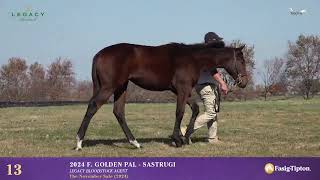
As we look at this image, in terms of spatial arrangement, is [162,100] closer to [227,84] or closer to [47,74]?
[47,74]

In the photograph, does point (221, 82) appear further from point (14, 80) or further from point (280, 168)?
point (14, 80)

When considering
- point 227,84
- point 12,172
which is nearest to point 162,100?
point 227,84

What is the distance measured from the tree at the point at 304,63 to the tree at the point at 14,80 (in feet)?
54.0

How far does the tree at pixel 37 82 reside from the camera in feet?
99.0

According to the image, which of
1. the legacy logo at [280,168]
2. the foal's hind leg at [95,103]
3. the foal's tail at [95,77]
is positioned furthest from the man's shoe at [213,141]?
the legacy logo at [280,168]

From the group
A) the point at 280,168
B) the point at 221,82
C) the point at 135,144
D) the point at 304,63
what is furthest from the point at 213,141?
the point at 304,63

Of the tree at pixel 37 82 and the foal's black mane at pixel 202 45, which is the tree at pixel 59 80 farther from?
the foal's black mane at pixel 202 45

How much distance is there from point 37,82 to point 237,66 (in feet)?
77.7

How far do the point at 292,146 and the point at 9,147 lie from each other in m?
5.37

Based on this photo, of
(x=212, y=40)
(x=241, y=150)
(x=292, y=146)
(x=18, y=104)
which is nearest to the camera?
(x=241, y=150)

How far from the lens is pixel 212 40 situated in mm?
10461

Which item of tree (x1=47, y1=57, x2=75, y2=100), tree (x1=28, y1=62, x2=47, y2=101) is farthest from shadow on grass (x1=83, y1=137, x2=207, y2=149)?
tree (x1=28, y1=62, x2=47, y2=101)

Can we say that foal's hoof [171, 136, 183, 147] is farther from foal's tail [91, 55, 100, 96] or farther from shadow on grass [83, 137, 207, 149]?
foal's tail [91, 55, 100, 96]

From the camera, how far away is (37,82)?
31.8 metres
